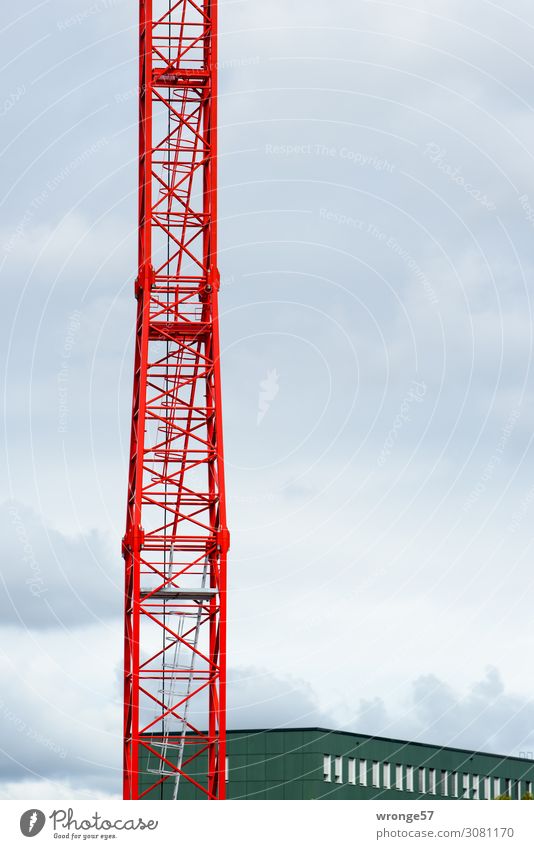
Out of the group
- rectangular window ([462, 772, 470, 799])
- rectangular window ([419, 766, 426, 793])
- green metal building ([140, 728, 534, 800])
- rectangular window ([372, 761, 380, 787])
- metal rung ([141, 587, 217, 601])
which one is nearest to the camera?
metal rung ([141, 587, 217, 601])

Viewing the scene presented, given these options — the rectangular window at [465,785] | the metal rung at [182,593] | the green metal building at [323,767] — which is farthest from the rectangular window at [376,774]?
the metal rung at [182,593]

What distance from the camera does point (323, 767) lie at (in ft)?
293

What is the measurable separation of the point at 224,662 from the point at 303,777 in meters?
23.8

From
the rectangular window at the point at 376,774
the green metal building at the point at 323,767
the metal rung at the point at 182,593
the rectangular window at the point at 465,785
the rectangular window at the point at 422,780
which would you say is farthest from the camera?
the rectangular window at the point at 465,785

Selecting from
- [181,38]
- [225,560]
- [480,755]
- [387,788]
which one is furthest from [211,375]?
[480,755]

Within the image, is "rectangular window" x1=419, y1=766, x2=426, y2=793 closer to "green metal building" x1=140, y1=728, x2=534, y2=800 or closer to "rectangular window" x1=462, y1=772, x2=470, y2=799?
"green metal building" x1=140, y1=728, x2=534, y2=800

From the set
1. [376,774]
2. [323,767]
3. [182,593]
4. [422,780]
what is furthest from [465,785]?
[182,593]

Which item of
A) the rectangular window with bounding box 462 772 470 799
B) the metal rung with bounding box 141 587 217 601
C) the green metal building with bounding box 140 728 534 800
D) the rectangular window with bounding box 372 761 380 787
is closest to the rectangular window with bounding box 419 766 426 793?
the green metal building with bounding box 140 728 534 800

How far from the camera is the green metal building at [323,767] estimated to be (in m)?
88.9

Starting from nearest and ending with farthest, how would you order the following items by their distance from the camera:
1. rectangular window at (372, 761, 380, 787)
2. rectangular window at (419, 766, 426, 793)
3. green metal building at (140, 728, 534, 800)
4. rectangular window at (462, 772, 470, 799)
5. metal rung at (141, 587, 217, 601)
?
metal rung at (141, 587, 217, 601), green metal building at (140, 728, 534, 800), rectangular window at (372, 761, 380, 787), rectangular window at (419, 766, 426, 793), rectangular window at (462, 772, 470, 799)

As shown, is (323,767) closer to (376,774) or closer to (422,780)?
(376,774)

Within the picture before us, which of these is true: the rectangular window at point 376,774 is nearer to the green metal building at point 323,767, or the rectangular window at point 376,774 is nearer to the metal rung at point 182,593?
the green metal building at point 323,767

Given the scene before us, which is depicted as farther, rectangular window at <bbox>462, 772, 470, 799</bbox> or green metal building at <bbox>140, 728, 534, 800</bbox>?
rectangular window at <bbox>462, 772, 470, 799</bbox>

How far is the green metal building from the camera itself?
88.9 meters
